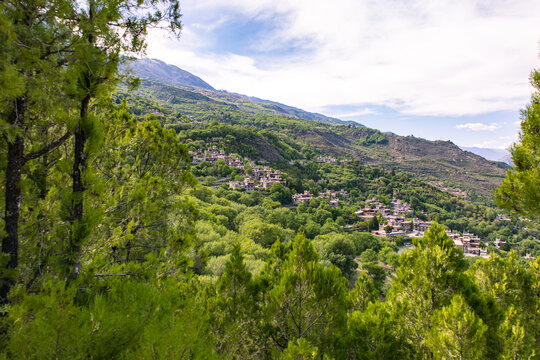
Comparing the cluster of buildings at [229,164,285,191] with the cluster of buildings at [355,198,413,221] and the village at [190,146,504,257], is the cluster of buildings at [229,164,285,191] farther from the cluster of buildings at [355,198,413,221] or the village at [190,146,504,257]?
the cluster of buildings at [355,198,413,221]

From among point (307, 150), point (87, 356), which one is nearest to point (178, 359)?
point (87, 356)

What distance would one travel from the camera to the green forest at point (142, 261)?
201 cm

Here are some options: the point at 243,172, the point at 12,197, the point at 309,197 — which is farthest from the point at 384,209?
the point at 12,197

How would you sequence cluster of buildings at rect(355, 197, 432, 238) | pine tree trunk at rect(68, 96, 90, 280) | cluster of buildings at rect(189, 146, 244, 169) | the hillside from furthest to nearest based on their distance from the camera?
the hillside, cluster of buildings at rect(189, 146, 244, 169), cluster of buildings at rect(355, 197, 432, 238), pine tree trunk at rect(68, 96, 90, 280)

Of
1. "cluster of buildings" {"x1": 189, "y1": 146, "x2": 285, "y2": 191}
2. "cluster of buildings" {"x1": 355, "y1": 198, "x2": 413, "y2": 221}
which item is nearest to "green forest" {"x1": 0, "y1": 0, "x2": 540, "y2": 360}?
"cluster of buildings" {"x1": 189, "y1": 146, "x2": 285, "y2": 191}

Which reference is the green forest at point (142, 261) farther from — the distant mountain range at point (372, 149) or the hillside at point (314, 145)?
the distant mountain range at point (372, 149)

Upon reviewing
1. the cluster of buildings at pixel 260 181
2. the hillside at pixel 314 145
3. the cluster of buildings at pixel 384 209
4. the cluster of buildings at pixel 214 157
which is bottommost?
the cluster of buildings at pixel 384 209

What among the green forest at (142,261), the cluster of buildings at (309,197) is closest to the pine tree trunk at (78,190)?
the green forest at (142,261)

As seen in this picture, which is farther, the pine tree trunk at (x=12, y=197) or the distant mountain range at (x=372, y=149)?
the distant mountain range at (x=372, y=149)

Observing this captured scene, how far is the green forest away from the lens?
2.01 metres

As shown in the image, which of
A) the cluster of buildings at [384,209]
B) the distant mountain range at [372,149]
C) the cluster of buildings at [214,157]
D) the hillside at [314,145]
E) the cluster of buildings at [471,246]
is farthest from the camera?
the distant mountain range at [372,149]

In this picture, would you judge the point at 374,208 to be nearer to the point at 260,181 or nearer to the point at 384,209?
the point at 384,209

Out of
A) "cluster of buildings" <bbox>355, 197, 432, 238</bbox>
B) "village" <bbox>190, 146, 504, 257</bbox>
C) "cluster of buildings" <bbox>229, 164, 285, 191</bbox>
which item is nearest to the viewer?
"village" <bbox>190, 146, 504, 257</bbox>

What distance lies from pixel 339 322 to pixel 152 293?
169 inches
